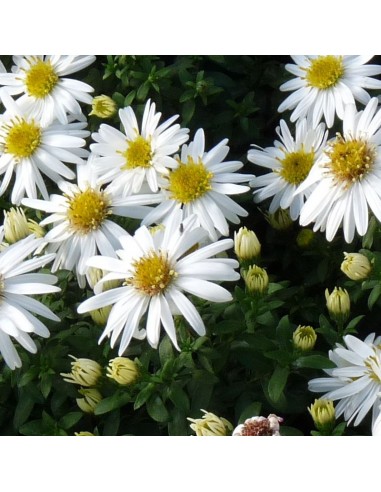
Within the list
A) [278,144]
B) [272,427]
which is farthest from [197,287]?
[278,144]

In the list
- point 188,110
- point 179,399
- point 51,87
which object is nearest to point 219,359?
point 179,399

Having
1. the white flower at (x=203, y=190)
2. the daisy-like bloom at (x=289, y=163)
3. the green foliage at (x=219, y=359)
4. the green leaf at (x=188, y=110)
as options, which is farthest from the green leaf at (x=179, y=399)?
the green leaf at (x=188, y=110)

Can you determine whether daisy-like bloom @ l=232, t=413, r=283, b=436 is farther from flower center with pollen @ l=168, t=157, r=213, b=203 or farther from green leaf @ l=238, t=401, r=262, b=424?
flower center with pollen @ l=168, t=157, r=213, b=203

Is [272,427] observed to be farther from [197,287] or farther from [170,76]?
[170,76]

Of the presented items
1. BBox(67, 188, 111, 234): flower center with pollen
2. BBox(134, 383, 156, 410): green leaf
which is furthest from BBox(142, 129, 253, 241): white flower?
BBox(134, 383, 156, 410): green leaf

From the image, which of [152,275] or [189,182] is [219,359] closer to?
[152,275]
